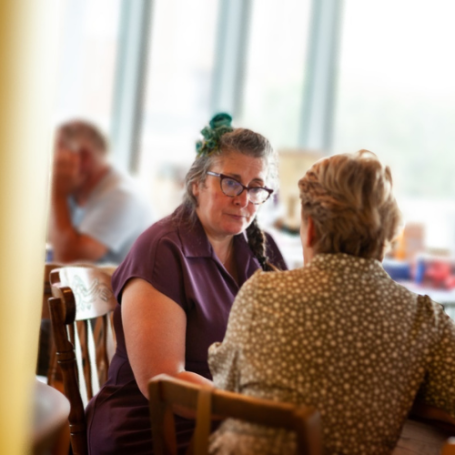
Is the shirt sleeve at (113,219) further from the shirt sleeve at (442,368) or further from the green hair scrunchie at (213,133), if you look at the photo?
the shirt sleeve at (442,368)

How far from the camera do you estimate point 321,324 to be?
3.82ft

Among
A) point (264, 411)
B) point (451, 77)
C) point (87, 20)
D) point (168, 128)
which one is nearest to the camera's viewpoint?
point (264, 411)

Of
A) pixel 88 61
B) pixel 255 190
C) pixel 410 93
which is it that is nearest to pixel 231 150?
pixel 255 190

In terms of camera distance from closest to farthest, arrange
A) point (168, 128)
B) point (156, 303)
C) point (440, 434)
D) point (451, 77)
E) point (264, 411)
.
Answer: point (264, 411)
point (440, 434)
point (156, 303)
point (168, 128)
point (451, 77)

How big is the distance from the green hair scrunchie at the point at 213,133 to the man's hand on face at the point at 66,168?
175 cm

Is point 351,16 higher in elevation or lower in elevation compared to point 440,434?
higher

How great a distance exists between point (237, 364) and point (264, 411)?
0.19 meters

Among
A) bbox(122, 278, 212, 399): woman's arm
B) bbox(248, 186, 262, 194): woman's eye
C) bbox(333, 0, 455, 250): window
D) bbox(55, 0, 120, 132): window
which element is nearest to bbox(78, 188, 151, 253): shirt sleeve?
bbox(55, 0, 120, 132): window

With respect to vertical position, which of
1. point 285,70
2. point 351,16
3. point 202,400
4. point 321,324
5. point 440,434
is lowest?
point 440,434

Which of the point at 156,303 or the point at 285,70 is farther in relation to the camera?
the point at 285,70

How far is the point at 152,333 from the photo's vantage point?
1485mm

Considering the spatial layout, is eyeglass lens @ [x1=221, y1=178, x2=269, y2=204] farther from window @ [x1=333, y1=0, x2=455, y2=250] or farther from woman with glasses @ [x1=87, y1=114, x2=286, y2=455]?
window @ [x1=333, y1=0, x2=455, y2=250]

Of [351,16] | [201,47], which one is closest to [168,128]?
[201,47]

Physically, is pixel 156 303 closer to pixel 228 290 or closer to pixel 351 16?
pixel 228 290
